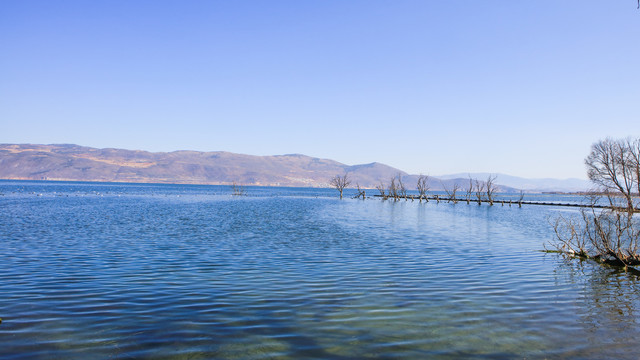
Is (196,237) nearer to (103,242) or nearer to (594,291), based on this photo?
(103,242)

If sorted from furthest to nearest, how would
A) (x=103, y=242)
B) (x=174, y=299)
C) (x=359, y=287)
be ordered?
(x=103, y=242) < (x=359, y=287) < (x=174, y=299)

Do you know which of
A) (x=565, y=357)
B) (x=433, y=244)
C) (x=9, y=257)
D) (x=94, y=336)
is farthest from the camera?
(x=433, y=244)

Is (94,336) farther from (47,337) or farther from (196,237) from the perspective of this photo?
(196,237)

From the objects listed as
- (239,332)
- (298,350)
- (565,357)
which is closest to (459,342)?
(565,357)

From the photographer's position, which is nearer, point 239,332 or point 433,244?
point 239,332

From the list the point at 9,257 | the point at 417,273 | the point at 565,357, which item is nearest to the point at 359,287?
the point at 417,273

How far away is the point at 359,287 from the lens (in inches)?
466

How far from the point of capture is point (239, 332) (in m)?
7.87

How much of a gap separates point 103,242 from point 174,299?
1154 cm

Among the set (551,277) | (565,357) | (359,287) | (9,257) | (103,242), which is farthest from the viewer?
(103,242)

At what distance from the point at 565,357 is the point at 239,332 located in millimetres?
5828

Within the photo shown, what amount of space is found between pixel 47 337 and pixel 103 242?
43.6 ft

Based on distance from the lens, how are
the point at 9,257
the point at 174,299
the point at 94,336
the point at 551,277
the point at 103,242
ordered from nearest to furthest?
the point at 94,336 → the point at 174,299 → the point at 551,277 → the point at 9,257 → the point at 103,242

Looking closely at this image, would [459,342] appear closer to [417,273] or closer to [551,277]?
[417,273]
